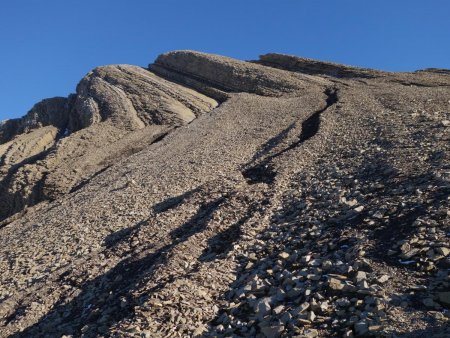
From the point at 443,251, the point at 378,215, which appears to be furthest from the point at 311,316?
the point at 378,215

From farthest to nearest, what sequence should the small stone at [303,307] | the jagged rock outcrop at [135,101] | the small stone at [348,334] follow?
1. the jagged rock outcrop at [135,101]
2. the small stone at [303,307]
3. the small stone at [348,334]

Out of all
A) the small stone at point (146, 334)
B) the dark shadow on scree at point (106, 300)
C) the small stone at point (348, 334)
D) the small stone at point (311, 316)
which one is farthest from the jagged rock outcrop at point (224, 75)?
the small stone at point (348, 334)

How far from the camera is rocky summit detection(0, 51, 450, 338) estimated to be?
661 centimetres

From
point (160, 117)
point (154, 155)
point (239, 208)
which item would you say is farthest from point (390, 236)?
point (160, 117)

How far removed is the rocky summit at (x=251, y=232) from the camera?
21.7 feet

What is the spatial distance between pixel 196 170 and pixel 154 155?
219 inches

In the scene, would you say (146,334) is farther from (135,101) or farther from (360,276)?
(135,101)

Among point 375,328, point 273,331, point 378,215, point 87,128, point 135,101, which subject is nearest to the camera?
point 375,328

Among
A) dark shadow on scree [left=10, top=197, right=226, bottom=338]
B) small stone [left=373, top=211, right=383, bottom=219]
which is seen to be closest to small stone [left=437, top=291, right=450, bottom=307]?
small stone [left=373, top=211, right=383, bottom=219]

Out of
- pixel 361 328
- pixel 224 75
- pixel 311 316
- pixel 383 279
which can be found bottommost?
pixel 361 328

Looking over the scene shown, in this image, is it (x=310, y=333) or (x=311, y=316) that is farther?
(x=311, y=316)

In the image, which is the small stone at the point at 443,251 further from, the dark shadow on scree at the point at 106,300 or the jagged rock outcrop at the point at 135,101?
the jagged rock outcrop at the point at 135,101

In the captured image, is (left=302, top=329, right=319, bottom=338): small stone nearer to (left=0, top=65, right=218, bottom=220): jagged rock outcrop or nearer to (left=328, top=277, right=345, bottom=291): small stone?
(left=328, top=277, right=345, bottom=291): small stone

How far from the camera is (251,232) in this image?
1009 cm
